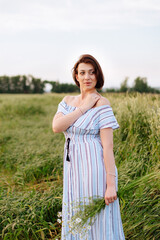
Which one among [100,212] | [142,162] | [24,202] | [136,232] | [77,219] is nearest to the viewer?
[77,219]

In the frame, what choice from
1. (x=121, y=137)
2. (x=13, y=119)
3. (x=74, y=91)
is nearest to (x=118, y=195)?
(x=121, y=137)

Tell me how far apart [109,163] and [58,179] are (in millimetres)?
2088

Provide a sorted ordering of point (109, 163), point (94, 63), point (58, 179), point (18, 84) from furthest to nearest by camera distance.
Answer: point (18, 84) → point (58, 179) → point (94, 63) → point (109, 163)

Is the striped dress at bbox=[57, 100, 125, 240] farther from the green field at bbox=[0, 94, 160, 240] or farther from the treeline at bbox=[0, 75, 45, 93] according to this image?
the treeline at bbox=[0, 75, 45, 93]

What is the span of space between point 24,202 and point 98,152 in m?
1.50

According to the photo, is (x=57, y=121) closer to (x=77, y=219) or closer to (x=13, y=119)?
(x=77, y=219)

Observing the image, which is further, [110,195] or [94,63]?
[94,63]

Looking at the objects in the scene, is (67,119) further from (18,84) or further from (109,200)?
(18,84)

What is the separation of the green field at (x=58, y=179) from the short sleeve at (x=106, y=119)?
548 millimetres

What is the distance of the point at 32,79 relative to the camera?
22250 millimetres

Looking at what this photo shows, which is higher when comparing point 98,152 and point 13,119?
point 98,152

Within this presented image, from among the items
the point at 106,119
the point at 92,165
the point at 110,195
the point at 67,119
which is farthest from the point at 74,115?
the point at 110,195

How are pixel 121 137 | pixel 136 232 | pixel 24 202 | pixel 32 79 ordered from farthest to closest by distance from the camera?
pixel 32 79 → pixel 121 137 → pixel 24 202 → pixel 136 232

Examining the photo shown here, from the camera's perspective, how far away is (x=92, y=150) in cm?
156
